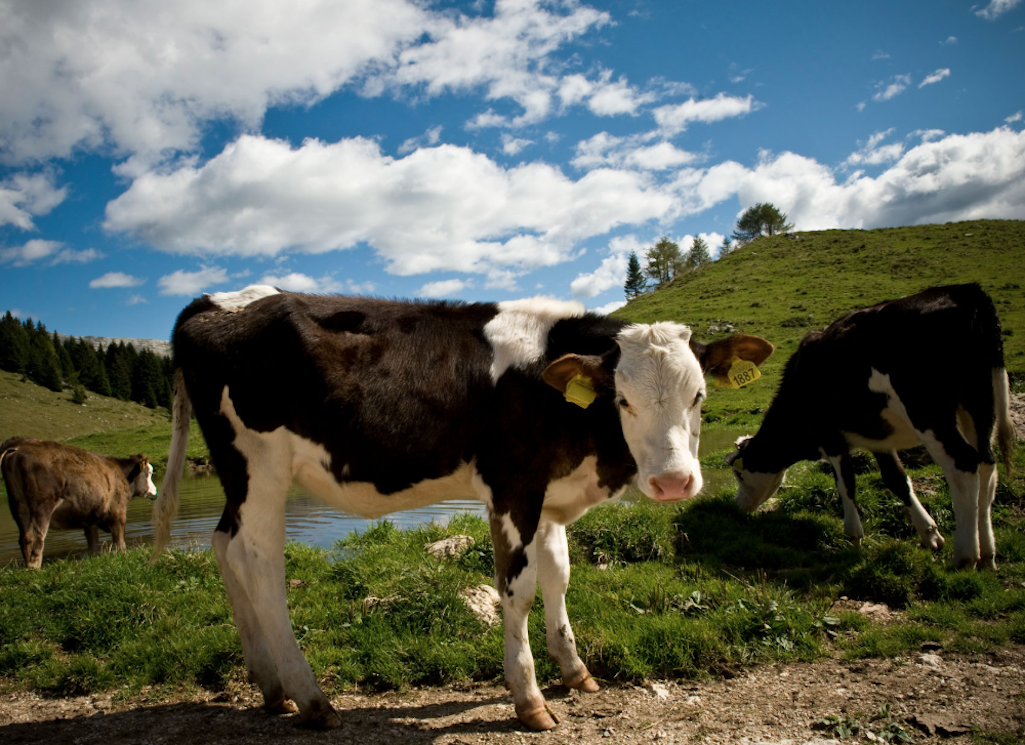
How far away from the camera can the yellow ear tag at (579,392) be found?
395 cm

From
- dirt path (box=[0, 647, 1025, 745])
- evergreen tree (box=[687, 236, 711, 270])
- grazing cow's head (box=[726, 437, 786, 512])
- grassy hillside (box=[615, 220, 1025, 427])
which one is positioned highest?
evergreen tree (box=[687, 236, 711, 270])

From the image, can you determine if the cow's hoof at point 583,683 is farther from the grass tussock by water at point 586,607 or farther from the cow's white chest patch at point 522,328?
the cow's white chest patch at point 522,328

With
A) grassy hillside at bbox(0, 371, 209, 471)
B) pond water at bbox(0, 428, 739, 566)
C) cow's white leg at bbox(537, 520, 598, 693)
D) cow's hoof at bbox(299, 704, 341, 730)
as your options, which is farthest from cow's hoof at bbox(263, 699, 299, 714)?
grassy hillside at bbox(0, 371, 209, 471)

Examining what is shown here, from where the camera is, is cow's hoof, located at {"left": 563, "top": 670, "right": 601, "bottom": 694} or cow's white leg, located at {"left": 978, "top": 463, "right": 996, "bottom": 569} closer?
cow's hoof, located at {"left": 563, "top": 670, "right": 601, "bottom": 694}

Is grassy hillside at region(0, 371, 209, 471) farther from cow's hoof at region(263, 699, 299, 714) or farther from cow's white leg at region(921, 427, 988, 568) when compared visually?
cow's white leg at region(921, 427, 988, 568)

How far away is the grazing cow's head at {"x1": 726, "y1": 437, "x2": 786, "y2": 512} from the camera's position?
8.43 metres

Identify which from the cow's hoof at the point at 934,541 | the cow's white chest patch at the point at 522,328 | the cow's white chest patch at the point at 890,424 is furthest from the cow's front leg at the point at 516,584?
the cow's hoof at the point at 934,541

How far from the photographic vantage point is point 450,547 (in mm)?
6977

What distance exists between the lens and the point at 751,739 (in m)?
3.51

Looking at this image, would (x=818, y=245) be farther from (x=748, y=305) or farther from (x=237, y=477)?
(x=237, y=477)

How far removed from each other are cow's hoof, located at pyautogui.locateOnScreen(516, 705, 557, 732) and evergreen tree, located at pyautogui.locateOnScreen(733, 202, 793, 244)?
89.1 metres

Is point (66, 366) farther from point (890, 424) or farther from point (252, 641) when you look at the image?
point (890, 424)

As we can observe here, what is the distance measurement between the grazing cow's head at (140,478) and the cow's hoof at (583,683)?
1146cm

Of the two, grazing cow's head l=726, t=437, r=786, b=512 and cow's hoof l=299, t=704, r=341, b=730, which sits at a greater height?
grazing cow's head l=726, t=437, r=786, b=512
